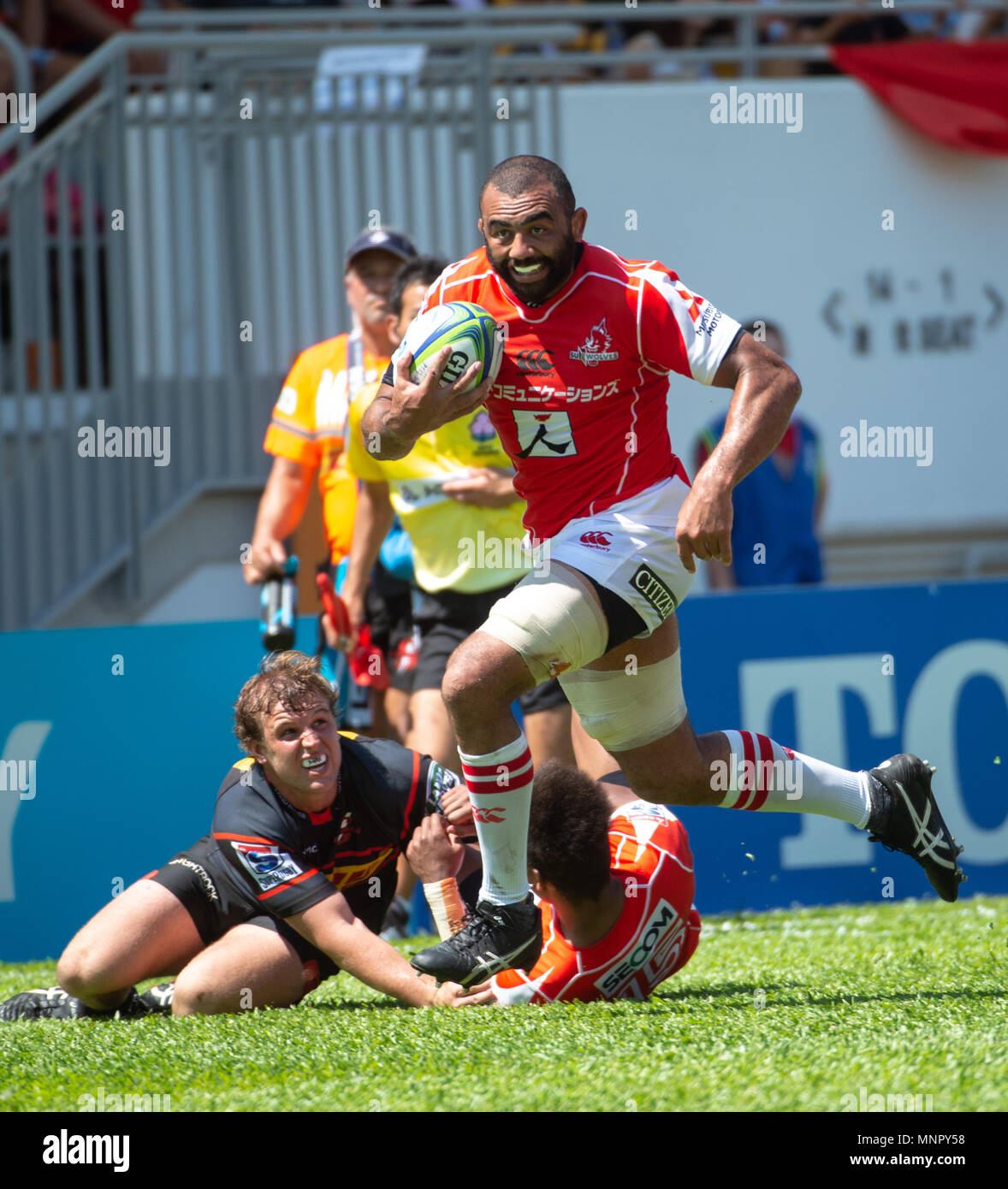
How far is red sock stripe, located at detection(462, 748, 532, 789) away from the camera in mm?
3979

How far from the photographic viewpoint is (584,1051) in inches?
139

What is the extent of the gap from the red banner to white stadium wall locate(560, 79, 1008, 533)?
0.14m

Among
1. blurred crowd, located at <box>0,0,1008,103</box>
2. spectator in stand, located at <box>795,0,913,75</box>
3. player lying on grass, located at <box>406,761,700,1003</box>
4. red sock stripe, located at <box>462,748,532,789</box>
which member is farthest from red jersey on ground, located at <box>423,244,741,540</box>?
spectator in stand, located at <box>795,0,913,75</box>

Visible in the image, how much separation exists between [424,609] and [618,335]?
2269 mm

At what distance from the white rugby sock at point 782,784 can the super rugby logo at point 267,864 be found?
1.20 meters

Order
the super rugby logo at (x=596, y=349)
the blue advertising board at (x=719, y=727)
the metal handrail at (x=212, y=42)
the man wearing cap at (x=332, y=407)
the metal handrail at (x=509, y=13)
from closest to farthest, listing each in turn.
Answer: the super rugby logo at (x=596, y=349), the blue advertising board at (x=719, y=727), the man wearing cap at (x=332, y=407), the metal handrail at (x=212, y=42), the metal handrail at (x=509, y=13)

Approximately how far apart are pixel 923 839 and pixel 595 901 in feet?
3.24

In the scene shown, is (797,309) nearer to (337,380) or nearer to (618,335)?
(337,380)

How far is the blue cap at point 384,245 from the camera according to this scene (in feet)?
21.1

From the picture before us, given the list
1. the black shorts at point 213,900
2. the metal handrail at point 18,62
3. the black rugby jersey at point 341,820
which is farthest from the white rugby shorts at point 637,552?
the metal handrail at point 18,62

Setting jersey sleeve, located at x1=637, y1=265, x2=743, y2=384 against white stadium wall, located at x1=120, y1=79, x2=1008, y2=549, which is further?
white stadium wall, located at x1=120, y1=79, x2=1008, y2=549

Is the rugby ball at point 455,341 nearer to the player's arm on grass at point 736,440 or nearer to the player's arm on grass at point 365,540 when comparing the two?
the player's arm on grass at point 736,440

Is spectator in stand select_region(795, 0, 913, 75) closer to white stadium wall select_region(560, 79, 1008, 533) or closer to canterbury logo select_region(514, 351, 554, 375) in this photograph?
white stadium wall select_region(560, 79, 1008, 533)

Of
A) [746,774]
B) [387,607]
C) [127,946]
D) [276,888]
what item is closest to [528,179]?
[746,774]
